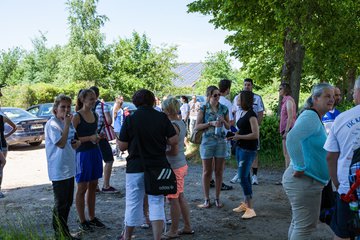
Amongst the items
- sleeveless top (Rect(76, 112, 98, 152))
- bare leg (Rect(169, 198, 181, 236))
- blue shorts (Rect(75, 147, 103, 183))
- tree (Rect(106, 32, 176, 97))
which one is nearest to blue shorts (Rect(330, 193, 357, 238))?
bare leg (Rect(169, 198, 181, 236))

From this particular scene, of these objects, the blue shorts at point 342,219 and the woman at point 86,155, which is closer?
the blue shorts at point 342,219

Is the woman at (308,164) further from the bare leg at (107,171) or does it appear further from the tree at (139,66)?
the tree at (139,66)

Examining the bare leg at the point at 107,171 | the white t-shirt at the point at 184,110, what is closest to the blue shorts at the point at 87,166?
the bare leg at the point at 107,171

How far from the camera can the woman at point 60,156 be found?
4766mm

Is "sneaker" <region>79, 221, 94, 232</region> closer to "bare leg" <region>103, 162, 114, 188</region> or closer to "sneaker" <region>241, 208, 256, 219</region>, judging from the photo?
"bare leg" <region>103, 162, 114, 188</region>

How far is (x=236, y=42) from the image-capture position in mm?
17047

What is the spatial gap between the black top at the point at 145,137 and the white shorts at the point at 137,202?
0.37ft

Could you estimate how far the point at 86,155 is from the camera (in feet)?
18.4

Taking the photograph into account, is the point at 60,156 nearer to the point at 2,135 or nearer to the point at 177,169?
the point at 177,169

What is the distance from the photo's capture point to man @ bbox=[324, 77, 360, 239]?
337 cm

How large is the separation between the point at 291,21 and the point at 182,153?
7792 mm

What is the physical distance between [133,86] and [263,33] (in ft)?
72.0

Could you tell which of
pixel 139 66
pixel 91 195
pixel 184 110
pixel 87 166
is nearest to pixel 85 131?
pixel 87 166

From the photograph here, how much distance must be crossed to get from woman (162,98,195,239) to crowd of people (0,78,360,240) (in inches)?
0.5
